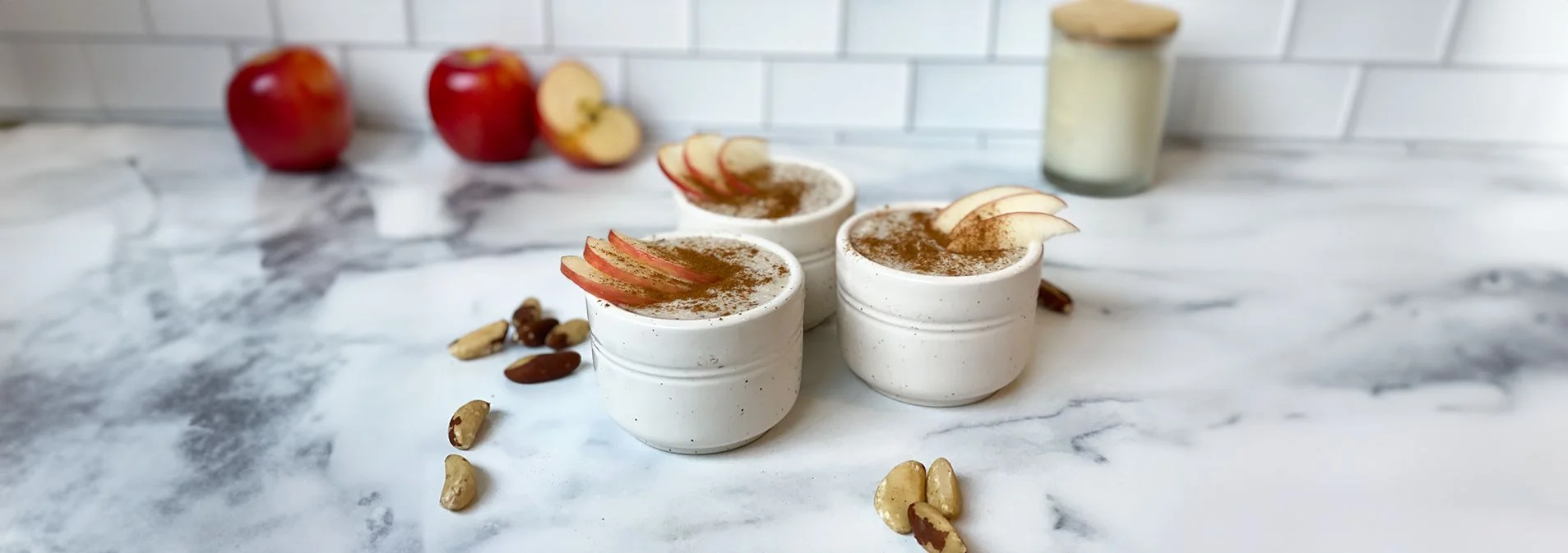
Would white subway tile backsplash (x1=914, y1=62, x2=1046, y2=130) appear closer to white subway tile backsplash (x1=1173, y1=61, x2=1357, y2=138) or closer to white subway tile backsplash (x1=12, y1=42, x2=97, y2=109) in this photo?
white subway tile backsplash (x1=1173, y1=61, x2=1357, y2=138)

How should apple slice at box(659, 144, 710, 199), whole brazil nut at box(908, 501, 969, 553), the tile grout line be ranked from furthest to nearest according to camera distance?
the tile grout line < apple slice at box(659, 144, 710, 199) < whole brazil nut at box(908, 501, 969, 553)

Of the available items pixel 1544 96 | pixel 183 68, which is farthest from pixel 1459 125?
pixel 183 68

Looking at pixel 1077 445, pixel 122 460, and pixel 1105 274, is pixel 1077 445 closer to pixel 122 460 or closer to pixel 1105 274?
pixel 1105 274

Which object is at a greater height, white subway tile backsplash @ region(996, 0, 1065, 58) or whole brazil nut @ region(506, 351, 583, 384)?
white subway tile backsplash @ region(996, 0, 1065, 58)

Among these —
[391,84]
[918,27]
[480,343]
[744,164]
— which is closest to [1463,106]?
[918,27]

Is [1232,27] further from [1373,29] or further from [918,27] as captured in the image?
[918,27]

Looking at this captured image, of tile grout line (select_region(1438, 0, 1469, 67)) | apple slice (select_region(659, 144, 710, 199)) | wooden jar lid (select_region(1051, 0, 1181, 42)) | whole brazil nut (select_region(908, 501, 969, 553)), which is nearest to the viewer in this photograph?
whole brazil nut (select_region(908, 501, 969, 553))

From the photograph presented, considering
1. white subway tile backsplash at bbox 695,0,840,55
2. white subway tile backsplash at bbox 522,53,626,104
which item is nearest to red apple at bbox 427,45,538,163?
white subway tile backsplash at bbox 522,53,626,104
